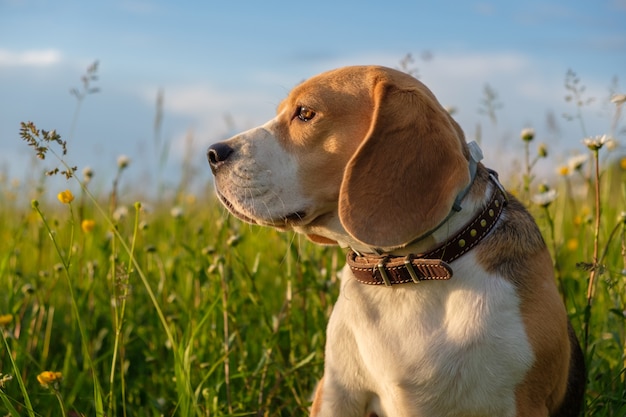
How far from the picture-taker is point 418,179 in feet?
9.40

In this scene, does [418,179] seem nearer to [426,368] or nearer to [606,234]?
[426,368]

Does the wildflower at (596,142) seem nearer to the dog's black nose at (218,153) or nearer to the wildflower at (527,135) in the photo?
the wildflower at (527,135)

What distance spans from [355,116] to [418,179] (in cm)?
39

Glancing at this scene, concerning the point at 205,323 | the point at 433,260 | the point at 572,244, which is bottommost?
the point at 572,244

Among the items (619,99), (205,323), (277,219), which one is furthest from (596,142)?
(205,323)

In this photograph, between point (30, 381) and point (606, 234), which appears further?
point (606, 234)

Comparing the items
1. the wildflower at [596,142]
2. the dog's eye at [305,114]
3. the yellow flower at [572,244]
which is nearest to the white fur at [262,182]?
the dog's eye at [305,114]

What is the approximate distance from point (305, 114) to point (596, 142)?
1372 mm

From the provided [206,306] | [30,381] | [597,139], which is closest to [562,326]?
[597,139]

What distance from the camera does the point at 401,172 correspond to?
2.90m

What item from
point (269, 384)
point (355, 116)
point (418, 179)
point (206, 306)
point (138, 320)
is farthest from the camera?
point (138, 320)

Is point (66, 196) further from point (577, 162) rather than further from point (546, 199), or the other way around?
point (577, 162)

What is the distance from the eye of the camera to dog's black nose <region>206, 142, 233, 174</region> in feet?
10.3

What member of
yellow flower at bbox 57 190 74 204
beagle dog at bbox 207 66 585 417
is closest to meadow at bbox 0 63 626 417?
yellow flower at bbox 57 190 74 204
